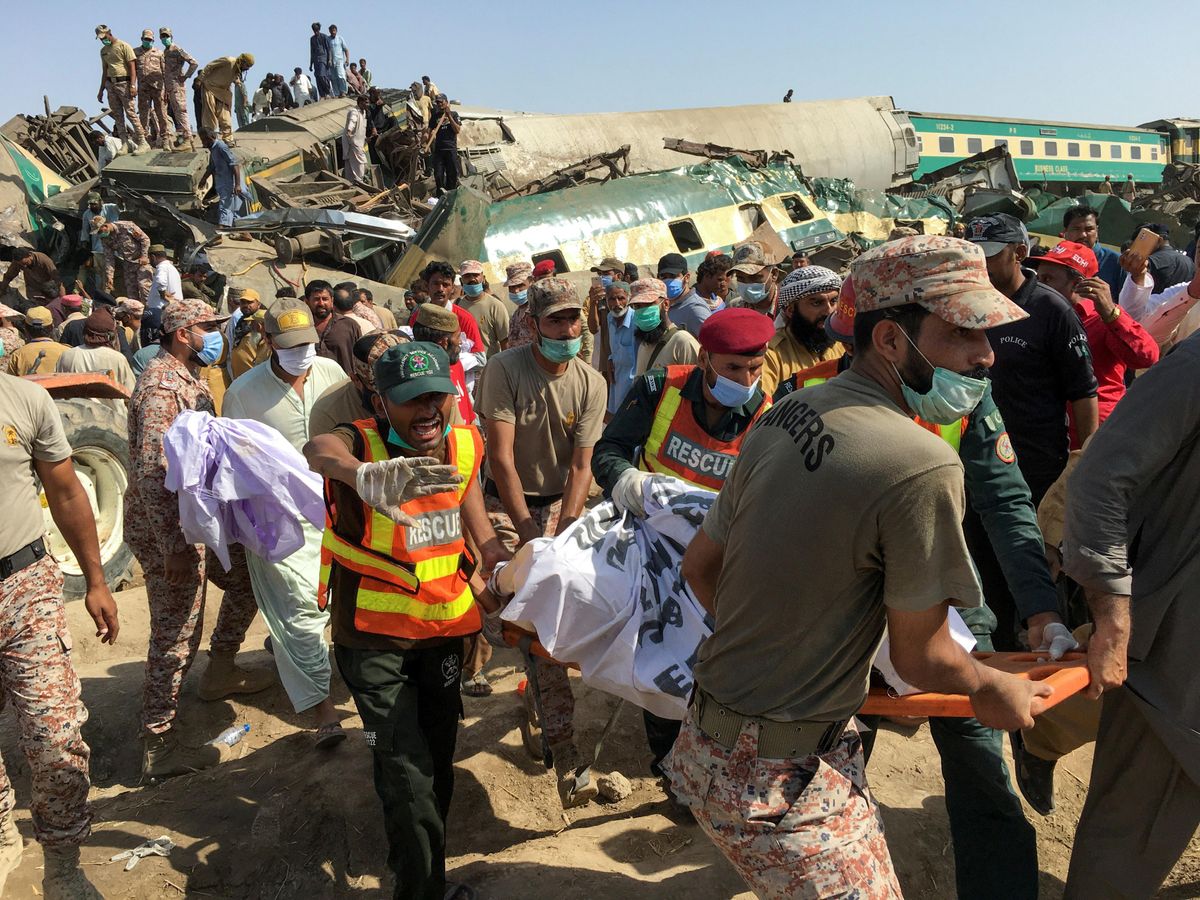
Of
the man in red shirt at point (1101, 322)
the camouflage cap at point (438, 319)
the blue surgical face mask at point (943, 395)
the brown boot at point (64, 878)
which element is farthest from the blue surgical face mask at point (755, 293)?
the brown boot at point (64, 878)

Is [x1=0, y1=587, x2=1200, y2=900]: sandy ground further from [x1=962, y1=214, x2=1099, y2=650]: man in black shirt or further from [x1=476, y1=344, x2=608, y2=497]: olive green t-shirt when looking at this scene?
[x1=476, y1=344, x2=608, y2=497]: olive green t-shirt

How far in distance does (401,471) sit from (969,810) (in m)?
2.15

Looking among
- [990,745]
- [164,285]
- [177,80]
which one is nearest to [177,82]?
[177,80]

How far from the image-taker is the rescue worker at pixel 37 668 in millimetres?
3568

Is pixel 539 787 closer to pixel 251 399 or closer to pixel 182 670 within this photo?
pixel 182 670

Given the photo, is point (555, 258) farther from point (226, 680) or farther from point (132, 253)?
point (226, 680)

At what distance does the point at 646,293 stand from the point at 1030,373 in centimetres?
326

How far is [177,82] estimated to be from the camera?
20.7 metres

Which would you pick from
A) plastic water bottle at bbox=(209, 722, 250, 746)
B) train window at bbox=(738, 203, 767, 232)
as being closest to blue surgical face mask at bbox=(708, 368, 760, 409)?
plastic water bottle at bbox=(209, 722, 250, 746)

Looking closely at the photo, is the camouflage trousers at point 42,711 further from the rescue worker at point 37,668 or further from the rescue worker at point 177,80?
the rescue worker at point 177,80

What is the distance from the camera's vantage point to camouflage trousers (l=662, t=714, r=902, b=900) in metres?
2.13

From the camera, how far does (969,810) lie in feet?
10.3

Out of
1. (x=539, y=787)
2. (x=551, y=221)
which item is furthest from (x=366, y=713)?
(x=551, y=221)

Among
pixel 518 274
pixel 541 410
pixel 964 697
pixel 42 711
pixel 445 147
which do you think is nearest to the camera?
pixel 964 697
